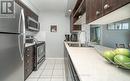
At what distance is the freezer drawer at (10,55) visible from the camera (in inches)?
63.9

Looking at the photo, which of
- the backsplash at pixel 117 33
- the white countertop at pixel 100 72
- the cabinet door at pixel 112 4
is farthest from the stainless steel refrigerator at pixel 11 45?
the backsplash at pixel 117 33

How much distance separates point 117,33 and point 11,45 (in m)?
1.55

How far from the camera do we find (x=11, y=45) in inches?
73.5

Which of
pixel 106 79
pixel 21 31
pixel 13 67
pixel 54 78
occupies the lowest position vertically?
pixel 54 78

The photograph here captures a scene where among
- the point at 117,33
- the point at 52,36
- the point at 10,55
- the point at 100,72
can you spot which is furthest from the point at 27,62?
the point at 52,36

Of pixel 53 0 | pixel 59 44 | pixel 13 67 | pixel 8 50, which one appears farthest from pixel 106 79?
pixel 59 44

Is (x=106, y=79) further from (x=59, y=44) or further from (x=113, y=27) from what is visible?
(x=59, y=44)

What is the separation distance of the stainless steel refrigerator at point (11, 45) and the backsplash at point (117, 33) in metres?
1.51

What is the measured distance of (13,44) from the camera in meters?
1.93

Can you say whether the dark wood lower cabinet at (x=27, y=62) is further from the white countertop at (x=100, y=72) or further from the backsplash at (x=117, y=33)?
the white countertop at (x=100, y=72)

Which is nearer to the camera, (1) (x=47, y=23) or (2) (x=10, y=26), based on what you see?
(2) (x=10, y=26)

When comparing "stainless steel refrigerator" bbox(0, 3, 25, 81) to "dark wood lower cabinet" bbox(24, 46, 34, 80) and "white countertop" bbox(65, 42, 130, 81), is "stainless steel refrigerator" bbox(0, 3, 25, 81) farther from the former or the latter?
"dark wood lower cabinet" bbox(24, 46, 34, 80)

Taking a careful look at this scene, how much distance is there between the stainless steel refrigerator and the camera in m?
1.64

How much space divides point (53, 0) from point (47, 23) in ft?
7.77
